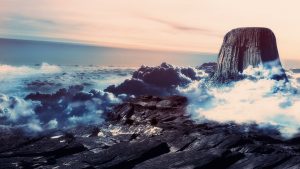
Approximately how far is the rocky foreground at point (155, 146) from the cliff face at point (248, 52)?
21086 mm

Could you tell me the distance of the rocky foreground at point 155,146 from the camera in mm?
35031

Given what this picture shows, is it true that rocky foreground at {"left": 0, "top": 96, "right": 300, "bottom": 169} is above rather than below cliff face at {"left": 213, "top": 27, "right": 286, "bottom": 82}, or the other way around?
below

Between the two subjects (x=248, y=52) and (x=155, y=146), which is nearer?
(x=155, y=146)

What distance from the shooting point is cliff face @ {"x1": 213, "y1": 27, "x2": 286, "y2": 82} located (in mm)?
68250

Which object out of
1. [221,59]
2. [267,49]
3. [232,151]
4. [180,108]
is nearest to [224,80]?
[221,59]

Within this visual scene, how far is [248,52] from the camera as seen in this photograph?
68.6 m

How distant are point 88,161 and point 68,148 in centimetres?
503

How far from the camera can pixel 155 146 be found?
128 ft

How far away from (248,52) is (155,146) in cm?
3471

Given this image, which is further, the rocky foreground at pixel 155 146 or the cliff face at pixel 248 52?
the cliff face at pixel 248 52

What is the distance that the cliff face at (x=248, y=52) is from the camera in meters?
68.2

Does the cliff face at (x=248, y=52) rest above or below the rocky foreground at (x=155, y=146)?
above

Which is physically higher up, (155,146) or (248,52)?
(248,52)

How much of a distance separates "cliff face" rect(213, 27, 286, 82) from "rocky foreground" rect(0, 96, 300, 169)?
21086 millimetres
